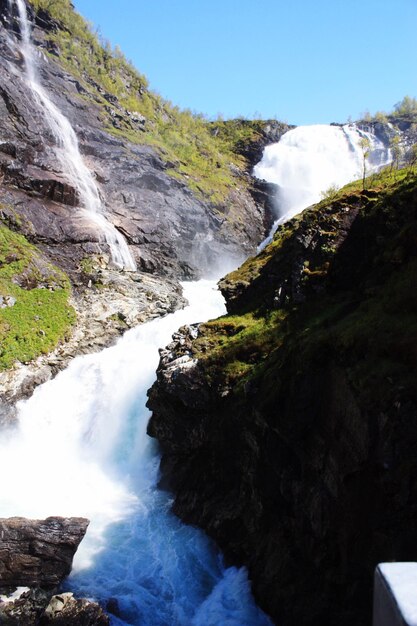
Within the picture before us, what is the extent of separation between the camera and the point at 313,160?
74.2 meters

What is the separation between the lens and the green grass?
24625mm

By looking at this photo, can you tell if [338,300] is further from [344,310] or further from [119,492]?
[119,492]

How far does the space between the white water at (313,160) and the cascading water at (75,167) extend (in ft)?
107

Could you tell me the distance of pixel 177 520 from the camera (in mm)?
15578

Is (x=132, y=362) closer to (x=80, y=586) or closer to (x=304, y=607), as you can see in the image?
(x=80, y=586)

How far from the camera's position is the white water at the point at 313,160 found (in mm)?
69438

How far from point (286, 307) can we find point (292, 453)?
19.6 feet

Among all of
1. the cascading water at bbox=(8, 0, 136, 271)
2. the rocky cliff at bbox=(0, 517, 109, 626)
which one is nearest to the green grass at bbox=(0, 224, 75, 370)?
the cascading water at bbox=(8, 0, 136, 271)

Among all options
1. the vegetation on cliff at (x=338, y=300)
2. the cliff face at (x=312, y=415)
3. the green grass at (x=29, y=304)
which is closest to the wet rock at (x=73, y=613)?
the cliff face at (x=312, y=415)

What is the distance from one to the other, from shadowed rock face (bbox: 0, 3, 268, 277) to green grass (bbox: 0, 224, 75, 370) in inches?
107

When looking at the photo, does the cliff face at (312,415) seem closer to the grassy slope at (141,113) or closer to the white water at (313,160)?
the grassy slope at (141,113)

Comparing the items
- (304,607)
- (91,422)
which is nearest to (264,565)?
(304,607)

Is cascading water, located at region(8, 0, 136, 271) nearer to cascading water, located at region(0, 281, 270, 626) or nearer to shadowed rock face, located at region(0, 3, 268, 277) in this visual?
shadowed rock face, located at region(0, 3, 268, 277)

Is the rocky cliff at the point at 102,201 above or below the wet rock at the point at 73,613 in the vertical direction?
above
